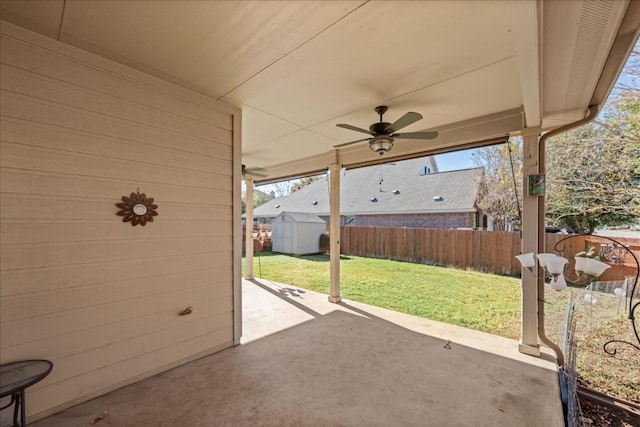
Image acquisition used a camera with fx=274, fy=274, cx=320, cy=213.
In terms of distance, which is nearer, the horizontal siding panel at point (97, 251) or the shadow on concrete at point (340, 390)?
the horizontal siding panel at point (97, 251)

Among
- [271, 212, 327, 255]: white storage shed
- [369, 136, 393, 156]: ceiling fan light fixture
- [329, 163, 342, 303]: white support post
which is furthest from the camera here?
[271, 212, 327, 255]: white storage shed

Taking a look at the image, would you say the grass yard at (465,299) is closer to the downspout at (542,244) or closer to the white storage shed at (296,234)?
the downspout at (542,244)

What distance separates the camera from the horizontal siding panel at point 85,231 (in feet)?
5.92

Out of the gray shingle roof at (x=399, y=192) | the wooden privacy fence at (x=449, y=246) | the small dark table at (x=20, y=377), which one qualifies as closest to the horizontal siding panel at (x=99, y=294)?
the small dark table at (x=20, y=377)

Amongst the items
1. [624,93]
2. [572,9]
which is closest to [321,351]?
[572,9]

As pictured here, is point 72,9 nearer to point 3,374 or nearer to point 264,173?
point 3,374

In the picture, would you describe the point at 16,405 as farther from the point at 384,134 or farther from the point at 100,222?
the point at 384,134

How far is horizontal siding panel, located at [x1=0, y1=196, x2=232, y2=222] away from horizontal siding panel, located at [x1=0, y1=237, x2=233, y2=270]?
17 cm

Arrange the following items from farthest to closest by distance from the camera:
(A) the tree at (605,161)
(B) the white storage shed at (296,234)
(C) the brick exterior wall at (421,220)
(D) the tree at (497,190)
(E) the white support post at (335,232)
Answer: (B) the white storage shed at (296,234) → (C) the brick exterior wall at (421,220) → (D) the tree at (497,190) → (E) the white support post at (335,232) → (A) the tree at (605,161)

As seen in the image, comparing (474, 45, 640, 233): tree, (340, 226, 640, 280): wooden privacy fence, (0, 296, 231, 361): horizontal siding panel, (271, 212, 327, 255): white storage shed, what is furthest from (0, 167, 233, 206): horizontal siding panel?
(271, 212, 327, 255): white storage shed

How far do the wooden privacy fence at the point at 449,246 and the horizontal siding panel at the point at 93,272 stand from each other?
704cm

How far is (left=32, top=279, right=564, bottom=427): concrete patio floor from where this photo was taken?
1923 mm

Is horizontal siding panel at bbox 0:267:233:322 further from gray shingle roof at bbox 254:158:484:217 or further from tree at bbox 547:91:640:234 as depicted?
gray shingle roof at bbox 254:158:484:217

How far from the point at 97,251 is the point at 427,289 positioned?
5.38 metres
